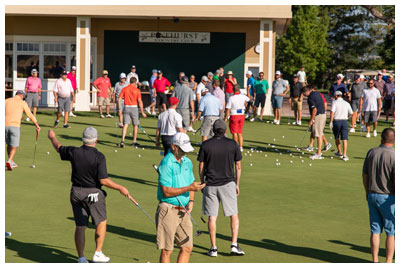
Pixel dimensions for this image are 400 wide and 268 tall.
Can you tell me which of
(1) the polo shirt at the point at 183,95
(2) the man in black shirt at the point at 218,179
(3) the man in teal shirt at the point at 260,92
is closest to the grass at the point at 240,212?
(2) the man in black shirt at the point at 218,179

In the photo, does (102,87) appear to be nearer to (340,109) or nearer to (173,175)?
(340,109)

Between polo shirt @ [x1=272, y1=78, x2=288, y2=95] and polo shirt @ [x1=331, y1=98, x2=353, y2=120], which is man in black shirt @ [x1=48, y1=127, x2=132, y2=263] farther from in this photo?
polo shirt @ [x1=272, y1=78, x2=288, y2=95]

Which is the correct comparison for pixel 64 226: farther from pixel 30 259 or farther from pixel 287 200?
pixel 287 200

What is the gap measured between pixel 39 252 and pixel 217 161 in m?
2.64

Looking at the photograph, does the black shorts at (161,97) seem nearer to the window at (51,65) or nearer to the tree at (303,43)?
the window at (51,65)

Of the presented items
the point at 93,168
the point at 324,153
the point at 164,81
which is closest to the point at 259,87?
the point at 164,81

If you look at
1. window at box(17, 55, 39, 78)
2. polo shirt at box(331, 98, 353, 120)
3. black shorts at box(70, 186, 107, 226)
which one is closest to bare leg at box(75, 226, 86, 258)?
black shorts at box(70, 186, 107, 226)

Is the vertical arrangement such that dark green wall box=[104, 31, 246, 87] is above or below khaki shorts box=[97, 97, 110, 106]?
above

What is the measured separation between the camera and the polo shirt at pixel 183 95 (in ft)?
66.8

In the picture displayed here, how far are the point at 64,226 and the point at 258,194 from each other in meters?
4.35

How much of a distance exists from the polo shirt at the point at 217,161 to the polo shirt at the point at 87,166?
1.45 m

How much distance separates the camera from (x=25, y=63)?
1292 inches

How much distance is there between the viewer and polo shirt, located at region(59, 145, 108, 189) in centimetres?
912

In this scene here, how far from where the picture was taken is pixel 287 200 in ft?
44.9
